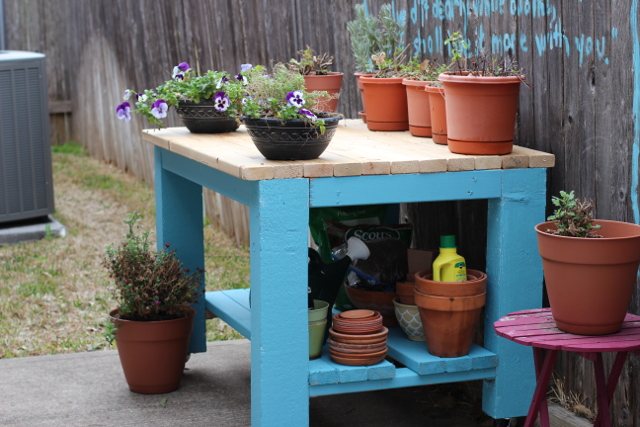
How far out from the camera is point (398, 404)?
3674 mm

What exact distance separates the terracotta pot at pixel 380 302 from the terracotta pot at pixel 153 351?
731 mm

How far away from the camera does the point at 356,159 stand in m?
2.84

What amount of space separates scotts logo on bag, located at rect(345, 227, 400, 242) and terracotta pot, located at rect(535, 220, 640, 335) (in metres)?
1.10

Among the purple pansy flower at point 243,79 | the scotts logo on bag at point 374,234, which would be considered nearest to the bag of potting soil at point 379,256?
the scotts logo on bag at point 374,234

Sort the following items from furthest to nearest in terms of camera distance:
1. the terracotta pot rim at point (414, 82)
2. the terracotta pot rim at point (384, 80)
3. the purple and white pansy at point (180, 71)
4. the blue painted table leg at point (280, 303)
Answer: the purple and white pansy at point (180, 71) < the terracotta pot rim at point (384, 80) < the terracotta pot rim at point (414, 82) < the blue painted table leg at point (280, 303)

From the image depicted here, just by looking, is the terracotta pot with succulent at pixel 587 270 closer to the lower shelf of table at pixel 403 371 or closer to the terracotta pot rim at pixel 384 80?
the lower shelf of table at pixel 403 371

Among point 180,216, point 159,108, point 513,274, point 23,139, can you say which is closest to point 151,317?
point 180,216

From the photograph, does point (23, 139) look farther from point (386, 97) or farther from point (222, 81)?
point (386, 97)

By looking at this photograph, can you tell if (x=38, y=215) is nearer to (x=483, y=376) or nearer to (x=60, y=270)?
(x=60, y=270)

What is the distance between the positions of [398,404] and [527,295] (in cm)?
92

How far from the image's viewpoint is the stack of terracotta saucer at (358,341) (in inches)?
114

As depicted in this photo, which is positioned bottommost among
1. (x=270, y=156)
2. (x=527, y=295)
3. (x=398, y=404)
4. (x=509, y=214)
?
(x=398, y=404)

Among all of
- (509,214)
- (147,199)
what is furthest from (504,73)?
(147,199)

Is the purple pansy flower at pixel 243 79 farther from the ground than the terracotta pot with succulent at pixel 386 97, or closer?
farther from the ground
